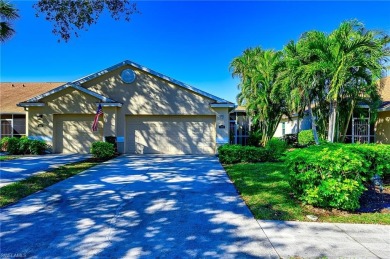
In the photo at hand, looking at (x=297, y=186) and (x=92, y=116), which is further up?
(x=92, y=116)

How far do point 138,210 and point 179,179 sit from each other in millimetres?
3067

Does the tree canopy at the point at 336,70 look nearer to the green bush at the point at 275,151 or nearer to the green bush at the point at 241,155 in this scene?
the green bush at the point at 275,151

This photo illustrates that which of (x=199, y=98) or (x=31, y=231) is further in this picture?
(x=199, y=98)

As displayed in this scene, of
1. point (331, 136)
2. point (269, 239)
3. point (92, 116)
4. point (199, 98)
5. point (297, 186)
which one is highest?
point (199, 98)

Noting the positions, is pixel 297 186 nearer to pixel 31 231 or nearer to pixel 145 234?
pixel 145 234

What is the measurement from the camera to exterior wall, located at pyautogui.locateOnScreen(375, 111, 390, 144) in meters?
14.9

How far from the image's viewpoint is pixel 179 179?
26.3ft

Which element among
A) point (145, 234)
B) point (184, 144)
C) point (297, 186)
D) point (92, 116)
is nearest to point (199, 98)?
point (184, 144)

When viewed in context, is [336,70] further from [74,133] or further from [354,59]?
[74,133]

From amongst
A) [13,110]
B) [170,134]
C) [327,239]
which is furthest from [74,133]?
[327,239]

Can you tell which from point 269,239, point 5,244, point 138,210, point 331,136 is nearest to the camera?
point 5,244

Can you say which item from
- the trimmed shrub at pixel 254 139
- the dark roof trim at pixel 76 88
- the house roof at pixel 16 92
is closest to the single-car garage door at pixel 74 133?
the dark roof trim at pixel 76 88

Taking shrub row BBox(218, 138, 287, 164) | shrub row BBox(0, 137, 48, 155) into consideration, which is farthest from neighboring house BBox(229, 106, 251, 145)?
shrub row BBox(0, 137, 48, 155)

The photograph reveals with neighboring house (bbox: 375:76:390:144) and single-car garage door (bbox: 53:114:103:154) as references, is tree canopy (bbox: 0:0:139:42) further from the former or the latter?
neighboring house (bbox: 375:76:390:144)
